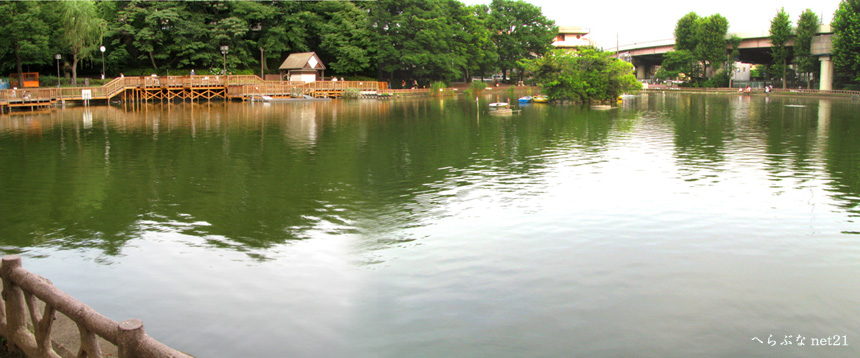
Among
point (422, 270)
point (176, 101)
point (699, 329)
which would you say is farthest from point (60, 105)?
point (699, 329)

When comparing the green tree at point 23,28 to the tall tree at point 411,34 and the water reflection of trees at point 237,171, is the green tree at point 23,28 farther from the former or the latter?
the tall tree at point 411,34

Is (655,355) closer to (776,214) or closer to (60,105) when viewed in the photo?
(776,214)

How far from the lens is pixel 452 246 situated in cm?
1341

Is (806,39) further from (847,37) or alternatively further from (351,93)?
(351,93)

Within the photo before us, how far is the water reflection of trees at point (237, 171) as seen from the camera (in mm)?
15133

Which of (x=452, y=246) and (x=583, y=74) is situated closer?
(x=452, y=246)

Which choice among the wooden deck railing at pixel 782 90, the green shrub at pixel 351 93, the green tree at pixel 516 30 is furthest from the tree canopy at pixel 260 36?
the wooden deck railing at pixel 782 90

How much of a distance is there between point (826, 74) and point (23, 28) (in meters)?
93.9

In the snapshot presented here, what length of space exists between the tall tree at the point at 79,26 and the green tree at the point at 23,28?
215 centimetres

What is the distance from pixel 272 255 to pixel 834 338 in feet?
31.2

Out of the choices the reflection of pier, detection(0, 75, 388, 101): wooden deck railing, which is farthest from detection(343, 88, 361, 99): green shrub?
detection(0, 75, 388, 101): wooden deck railing

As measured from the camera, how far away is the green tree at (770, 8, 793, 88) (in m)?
94.2

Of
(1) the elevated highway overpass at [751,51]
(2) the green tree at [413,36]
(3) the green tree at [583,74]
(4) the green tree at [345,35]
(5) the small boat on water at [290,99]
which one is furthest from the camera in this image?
(1) the elevated highway overpass at [751,51]

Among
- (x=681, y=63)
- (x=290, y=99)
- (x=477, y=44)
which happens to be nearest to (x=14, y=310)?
(x=290, y=99)
